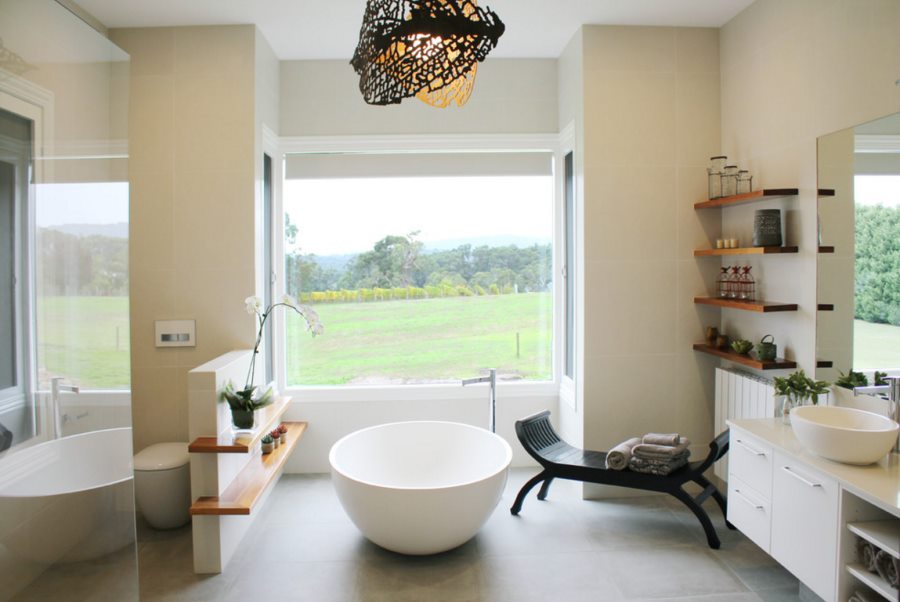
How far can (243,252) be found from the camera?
3297mm

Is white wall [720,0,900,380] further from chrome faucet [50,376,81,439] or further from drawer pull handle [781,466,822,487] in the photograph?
chrome faucet [50,376,81,439]

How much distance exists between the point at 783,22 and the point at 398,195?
248 centimetres

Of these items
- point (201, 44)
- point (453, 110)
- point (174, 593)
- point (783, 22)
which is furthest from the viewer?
point (453, 110)

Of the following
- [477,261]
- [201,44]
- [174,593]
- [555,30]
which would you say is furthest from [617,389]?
[201,44]

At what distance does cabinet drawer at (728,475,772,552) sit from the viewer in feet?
7.72

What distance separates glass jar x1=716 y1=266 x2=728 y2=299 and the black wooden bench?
0.84 m

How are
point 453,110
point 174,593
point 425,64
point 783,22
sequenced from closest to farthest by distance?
point 425,64, point 174,593, point 783,22, point 453,110

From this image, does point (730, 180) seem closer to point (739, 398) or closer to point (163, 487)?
point (739, 398)

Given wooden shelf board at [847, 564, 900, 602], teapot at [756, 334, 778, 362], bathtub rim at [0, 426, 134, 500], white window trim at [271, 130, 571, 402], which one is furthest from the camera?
white window trim at [271, 130, 571, 402]

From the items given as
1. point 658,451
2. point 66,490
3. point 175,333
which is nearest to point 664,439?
point 658,451

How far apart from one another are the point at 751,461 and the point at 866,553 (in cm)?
58

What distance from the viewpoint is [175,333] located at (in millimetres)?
3279

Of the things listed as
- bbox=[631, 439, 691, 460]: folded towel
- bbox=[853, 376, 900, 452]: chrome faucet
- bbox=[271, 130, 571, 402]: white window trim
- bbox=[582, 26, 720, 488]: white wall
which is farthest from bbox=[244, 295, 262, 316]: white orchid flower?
bbox=[853, 376, 900, 452]: chrome faucet

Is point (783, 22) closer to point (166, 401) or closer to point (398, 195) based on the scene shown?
point (398, 195)
